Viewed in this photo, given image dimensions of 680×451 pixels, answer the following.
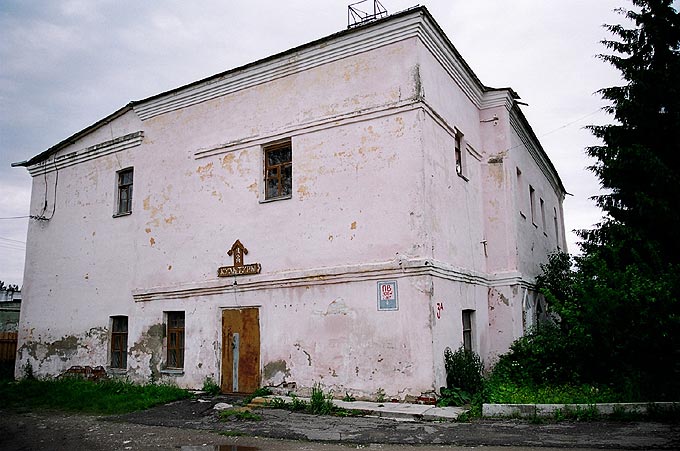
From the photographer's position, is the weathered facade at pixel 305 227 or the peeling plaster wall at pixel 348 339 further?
the weathered facade at pixel 305 227

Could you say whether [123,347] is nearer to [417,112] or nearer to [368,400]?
[368,400]

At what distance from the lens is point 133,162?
14.5 metres

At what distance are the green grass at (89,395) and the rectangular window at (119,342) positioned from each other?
65 centimetres

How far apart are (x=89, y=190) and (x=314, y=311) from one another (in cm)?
841

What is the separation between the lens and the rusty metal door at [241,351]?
11352mm

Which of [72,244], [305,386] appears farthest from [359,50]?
[72,244]

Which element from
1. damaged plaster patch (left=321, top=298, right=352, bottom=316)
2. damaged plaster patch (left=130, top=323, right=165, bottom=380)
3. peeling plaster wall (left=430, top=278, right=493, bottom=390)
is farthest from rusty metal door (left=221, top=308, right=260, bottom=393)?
peeling plaster wall (left=430, top=278, right=493, bottom=390)

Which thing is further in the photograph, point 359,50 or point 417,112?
point 359,50

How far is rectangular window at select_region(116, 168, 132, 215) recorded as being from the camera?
577 inches

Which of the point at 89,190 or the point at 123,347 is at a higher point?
the point at 89,190

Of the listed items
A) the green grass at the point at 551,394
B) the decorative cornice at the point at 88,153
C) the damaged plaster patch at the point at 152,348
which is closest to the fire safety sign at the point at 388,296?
the green grass at the point at 551,394

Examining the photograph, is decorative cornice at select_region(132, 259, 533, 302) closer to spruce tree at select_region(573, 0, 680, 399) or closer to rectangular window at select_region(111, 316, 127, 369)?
rectangular window at select_region(111, 316, 127, 369)

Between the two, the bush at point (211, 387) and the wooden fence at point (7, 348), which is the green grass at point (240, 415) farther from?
the wooden fence at point (7, 348)

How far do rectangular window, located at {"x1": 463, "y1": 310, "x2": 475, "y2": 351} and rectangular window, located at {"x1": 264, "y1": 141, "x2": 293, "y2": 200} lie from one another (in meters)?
4.58
